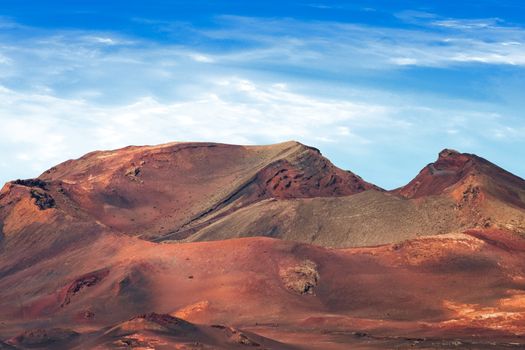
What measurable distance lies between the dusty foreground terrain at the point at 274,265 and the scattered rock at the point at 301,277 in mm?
175

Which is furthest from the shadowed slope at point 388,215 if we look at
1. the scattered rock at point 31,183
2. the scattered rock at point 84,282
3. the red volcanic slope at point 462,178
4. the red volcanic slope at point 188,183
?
the scattered rock at point 31,183

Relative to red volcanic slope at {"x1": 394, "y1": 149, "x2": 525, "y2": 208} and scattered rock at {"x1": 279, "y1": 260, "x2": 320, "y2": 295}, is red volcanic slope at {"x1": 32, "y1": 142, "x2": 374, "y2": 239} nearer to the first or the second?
Result: red volcanic slope at {"x1": 394, "y1": 149, "x2": 525, "y2": 208}

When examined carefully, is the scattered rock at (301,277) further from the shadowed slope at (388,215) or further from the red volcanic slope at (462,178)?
the red volcanic slope at (462,178)

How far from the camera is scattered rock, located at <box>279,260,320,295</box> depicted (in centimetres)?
9144

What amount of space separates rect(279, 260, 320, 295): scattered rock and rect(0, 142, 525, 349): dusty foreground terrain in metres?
0.17

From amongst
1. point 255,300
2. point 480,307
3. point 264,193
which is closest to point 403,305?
point 480,307

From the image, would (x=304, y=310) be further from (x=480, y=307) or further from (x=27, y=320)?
(x=27, y=320)

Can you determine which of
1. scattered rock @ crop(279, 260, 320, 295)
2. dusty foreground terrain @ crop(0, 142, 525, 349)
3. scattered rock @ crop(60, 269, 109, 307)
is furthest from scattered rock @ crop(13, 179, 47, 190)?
scattered rock @ crop(279, 260, 320, 295)

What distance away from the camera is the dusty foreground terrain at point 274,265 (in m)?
73.6

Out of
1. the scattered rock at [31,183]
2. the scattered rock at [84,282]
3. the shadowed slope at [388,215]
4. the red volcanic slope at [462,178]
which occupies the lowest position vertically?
the scattered rock at [84,282]

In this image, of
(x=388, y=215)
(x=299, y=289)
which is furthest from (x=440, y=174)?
(x=299, y=289)

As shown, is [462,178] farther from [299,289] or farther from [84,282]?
[84,282]

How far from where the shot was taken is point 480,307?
83.4 m

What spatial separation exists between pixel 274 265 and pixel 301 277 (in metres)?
3.18
